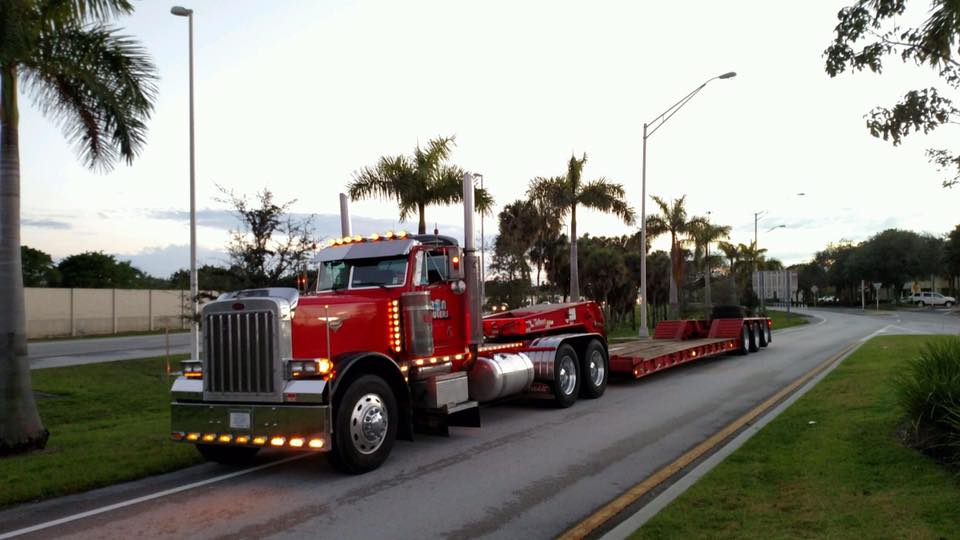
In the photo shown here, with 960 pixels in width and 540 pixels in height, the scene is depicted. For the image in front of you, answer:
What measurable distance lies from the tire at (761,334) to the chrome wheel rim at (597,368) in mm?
11080

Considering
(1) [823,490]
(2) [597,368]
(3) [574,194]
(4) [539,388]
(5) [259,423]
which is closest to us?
(1) [823,490]

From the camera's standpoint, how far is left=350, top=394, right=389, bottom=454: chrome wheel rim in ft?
25.9

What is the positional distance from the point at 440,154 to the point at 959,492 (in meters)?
17.9

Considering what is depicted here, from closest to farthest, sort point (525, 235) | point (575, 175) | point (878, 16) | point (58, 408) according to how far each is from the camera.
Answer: point (878, 16) → point (58, 408) → point (575, 175) → point (525, 235)

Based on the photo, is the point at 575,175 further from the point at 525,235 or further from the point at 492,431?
the point at 492,431

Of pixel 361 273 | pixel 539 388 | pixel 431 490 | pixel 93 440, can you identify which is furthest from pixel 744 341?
pixel 93 440

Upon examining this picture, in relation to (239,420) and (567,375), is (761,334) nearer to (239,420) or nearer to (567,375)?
(567,375)

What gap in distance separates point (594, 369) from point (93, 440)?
833cm

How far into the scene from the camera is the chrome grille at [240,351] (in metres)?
7.59

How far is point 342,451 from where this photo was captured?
765 cm

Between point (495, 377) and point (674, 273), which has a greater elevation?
point (674, 273)

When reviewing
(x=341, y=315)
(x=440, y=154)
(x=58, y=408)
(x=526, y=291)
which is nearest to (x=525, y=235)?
(x=526, y=291)

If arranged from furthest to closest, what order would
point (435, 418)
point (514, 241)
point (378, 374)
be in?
point (514, 241)
point (435, 418)
point (378, 374)

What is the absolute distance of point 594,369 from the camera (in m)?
13.8
